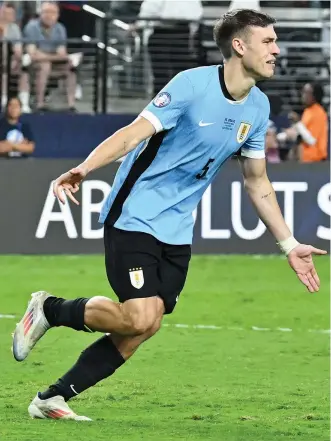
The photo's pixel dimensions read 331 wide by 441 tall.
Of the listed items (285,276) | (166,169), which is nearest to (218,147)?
(166,169)

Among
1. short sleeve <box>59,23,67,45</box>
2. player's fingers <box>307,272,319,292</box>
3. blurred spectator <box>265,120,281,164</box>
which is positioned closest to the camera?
player's fingers <box>307,272,319,292</box>

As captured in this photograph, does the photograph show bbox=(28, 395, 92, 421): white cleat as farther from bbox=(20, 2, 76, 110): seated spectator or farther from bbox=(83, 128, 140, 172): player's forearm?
bbox=(20, 2, 76, 110): seated spectator

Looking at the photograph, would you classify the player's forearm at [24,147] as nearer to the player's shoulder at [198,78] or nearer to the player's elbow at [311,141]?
the player's elbow at [311,141]

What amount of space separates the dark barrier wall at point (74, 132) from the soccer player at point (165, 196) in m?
11.1

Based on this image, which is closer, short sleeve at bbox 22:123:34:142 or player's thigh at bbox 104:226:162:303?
player's thigh at bbox 104:226:162:303

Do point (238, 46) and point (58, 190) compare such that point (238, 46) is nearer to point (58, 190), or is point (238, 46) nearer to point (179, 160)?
point (179, 160)

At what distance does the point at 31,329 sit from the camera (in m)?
6.89

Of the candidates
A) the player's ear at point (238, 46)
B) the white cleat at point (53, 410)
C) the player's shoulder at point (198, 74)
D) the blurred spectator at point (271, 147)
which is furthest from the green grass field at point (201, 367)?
the blurred spectator at point (271, 147)

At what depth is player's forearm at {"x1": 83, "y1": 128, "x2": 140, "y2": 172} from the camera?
609 cm

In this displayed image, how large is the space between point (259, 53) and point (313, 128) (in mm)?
11436

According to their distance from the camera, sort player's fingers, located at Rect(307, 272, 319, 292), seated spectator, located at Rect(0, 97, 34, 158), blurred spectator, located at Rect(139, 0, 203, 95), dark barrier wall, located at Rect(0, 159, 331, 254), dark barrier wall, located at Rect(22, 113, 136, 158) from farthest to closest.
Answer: blurred spectator, located at Rect(139, 0, 203, 95) < dark barrier wall, located at Rect(22, 113, 136, 158) < seated spectator, located at Rect(0, 97, 34, 158) < dark barrier wall, located at Rect(0, 159, 331, 254) < player's fingers, located at Rect(307, 272, 319, 292)

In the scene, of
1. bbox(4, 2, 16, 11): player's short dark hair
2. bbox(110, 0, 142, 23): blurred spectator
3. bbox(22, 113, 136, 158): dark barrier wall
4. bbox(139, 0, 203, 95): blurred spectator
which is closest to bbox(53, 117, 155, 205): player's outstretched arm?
bbox(22, 113, 136, 158): dark barrier wall

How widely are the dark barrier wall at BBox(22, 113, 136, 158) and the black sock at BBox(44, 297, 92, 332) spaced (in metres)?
11.0

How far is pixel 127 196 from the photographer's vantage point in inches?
263
